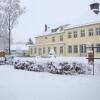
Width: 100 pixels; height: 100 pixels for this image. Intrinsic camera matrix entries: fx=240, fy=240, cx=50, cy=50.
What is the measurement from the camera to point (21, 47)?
99562mm

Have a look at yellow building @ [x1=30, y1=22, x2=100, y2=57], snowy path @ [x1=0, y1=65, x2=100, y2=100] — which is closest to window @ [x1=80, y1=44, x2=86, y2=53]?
yellow building @ [x1=30, y1=22, x2=100, y2=57]

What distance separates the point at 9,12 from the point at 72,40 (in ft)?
39.6

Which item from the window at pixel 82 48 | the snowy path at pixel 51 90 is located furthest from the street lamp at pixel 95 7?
the snowy path at pixel 51 90

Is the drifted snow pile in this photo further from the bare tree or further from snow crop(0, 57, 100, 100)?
the bare tree

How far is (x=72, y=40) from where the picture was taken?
4247cm

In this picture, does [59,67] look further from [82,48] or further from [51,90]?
[82,48]

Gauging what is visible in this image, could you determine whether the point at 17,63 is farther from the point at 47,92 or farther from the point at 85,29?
the point at 85,29

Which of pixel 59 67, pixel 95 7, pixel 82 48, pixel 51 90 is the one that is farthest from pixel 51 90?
pixel 95 7

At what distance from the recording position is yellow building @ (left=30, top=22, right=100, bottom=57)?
38312mm

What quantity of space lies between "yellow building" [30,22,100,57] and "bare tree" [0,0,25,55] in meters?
9.13

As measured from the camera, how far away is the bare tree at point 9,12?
41688mm

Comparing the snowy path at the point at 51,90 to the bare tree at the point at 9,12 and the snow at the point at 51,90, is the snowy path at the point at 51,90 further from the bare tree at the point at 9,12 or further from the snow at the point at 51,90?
the bare tree at the point at 9,12

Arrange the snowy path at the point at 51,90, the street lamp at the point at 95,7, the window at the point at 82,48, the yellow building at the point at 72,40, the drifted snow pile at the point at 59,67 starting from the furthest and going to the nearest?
the window at the point at 82,48
the street lamp at the point at 95,7
the yellow building at the point at 72,40
the drifted snow pile at the point at 59,67
the snowy path at the point at 51,90

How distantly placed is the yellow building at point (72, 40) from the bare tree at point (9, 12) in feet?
29.9
